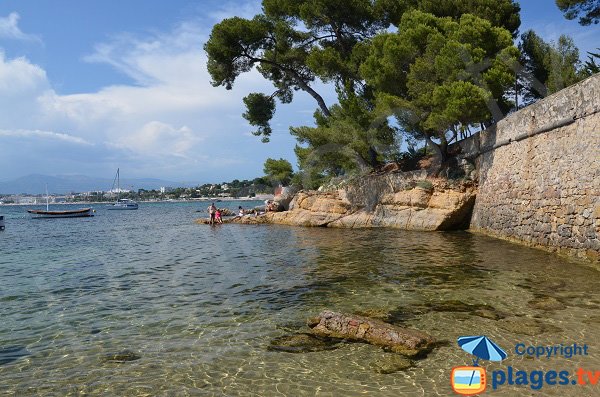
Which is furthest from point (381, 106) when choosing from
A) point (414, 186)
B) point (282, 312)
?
point (282, 312)

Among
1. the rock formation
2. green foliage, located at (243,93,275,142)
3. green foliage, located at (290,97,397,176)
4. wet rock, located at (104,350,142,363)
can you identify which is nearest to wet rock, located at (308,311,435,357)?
wet rock, located at (104,350,142,363)

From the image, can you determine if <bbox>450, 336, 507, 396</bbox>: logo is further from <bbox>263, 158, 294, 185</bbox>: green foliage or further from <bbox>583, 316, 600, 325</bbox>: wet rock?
<bbox>263, 158, 294, 185</bbox>: green foliage

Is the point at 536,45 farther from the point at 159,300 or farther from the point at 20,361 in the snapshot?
the point at 20,361

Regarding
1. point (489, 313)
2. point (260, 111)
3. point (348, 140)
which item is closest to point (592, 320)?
point (489, 313)

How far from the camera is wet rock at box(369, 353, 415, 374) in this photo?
197 inches

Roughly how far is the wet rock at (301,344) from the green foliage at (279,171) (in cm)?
3145

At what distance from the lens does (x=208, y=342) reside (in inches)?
243

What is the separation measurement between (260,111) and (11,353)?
98.0ft

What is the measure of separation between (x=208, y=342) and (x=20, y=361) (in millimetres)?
2457

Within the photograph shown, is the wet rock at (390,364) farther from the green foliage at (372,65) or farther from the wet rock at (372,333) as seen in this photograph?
the green foliage at (372,65)

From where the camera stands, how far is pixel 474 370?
4836 millimetres

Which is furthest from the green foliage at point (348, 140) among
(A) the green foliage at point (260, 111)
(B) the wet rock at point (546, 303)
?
(B) the wet rock at point (546, 303)

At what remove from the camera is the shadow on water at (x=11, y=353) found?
18.5 ft

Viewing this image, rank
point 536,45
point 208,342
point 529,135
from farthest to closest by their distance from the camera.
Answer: point 536,45 < point 529,135 < point 208,342
